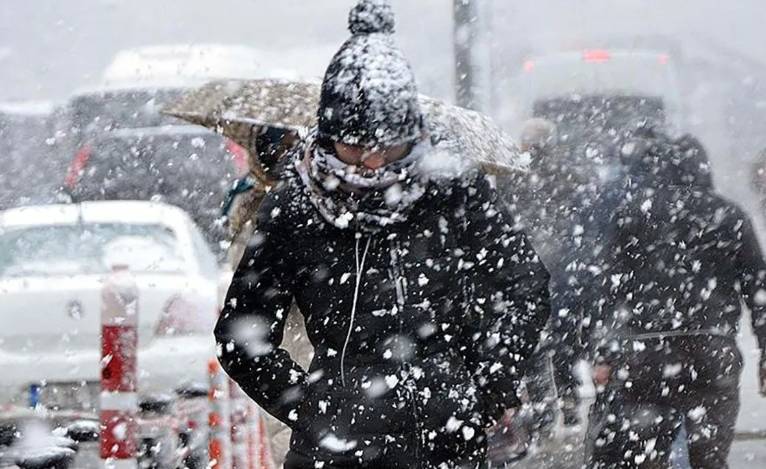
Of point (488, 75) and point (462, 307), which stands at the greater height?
point (462, 307)

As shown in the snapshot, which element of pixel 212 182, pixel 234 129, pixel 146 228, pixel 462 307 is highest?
pixel 462 307

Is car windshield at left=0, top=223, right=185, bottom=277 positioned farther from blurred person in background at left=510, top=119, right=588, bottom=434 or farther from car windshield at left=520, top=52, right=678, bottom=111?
car windshield at left=520, top=52, right=678, bottom=111

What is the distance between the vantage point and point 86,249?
29.9 ft

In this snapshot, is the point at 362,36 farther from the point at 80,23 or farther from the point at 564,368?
the point at 80,23

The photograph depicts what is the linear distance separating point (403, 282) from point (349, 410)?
366mm

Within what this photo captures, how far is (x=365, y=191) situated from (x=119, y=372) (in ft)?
9.03

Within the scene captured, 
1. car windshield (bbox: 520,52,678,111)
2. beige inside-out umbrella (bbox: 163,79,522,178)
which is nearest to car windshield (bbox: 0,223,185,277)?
beige inside-out umbrella (bbox: 163,79,522,178)

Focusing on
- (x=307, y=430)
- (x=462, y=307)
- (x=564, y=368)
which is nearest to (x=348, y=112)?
(x=462, y=307)

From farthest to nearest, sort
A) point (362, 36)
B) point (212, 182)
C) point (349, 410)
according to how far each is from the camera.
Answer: point (212, 182) < point (362, 36) < point (349, 410)

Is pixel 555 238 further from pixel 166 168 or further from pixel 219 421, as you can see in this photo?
pixel 166 168

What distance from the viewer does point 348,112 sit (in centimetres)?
394

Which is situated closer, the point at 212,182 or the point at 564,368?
the point at 564,368

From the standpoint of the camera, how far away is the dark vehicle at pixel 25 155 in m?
23.2

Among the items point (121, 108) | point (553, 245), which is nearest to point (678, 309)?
point (553, 245)
